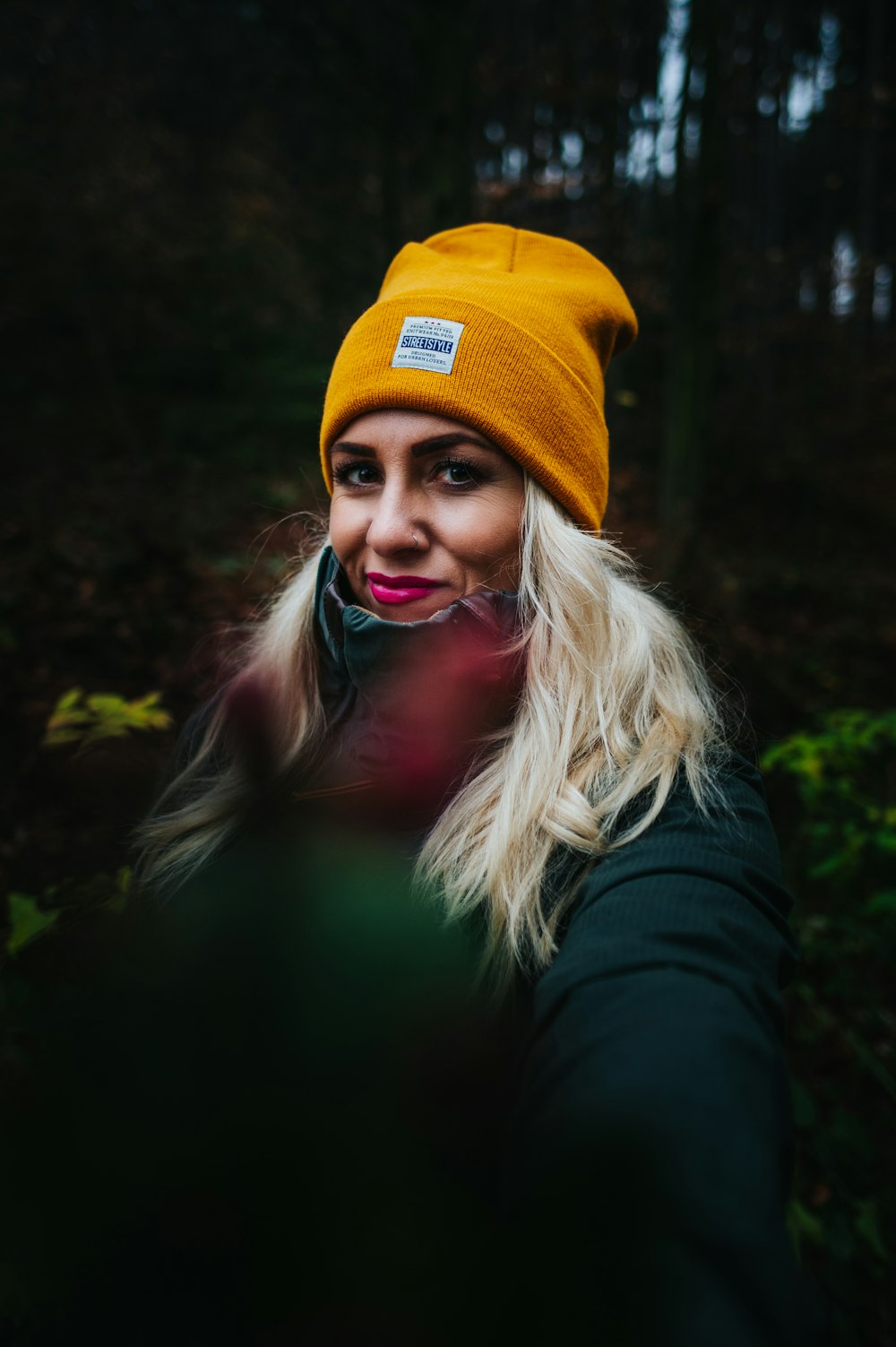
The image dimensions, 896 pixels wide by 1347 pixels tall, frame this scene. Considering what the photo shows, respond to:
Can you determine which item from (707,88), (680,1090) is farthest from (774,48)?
(680,1090)

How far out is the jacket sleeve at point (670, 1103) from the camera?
0.77 m

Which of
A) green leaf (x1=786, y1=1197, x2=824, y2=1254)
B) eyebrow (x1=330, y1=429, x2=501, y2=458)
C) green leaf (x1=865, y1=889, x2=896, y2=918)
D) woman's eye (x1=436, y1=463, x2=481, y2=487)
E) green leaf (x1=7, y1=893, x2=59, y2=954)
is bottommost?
green leaf (x1=786, y1=1197, x2=824, y2=1254)

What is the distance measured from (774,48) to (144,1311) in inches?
894

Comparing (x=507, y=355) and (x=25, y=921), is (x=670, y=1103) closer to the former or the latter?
(x=507, y=355)

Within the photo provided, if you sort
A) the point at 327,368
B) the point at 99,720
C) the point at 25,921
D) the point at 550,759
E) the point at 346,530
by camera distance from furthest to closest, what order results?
1. the point at 327,368
2. the point at 99,720
3. the point at 25,921
4. the point at 346,530
5. the point at 550,759

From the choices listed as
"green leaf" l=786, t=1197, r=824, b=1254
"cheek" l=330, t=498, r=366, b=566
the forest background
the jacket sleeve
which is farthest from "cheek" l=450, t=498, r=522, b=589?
"green leaf" l=786, t=1197, r=824, b=1254

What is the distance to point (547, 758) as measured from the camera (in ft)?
4.78

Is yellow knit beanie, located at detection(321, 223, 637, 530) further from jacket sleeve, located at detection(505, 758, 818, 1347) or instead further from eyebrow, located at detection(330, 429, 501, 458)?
jacket sleeve, located at detection(505, 758, 818, 1347)

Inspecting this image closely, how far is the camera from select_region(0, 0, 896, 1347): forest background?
9.55 feet

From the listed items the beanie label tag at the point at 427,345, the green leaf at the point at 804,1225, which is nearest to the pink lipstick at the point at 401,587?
the beanie label tag at the point at 427,345

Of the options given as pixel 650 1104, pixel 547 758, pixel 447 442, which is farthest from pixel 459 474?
pixel 650 1104

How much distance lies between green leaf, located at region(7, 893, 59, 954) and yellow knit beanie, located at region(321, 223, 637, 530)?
1.47m

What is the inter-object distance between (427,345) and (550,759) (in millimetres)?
1003

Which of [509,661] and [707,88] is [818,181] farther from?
[509,661]
